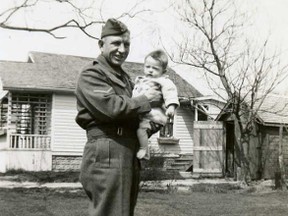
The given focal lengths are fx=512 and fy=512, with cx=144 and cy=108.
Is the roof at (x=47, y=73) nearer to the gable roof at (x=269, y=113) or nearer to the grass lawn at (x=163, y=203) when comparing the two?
the gable roof at (x=269, y=113)

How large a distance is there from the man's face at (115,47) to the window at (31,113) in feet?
53.9

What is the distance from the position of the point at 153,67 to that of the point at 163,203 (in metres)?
7.14

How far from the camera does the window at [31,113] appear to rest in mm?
19422

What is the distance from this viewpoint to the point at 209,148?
703 inches

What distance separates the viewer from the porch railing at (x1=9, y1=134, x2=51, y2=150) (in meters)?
18.9

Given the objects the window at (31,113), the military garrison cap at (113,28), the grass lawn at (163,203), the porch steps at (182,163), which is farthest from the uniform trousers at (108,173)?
the porch steps at (182,163)

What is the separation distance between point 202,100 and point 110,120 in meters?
16.8

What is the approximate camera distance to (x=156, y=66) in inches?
136

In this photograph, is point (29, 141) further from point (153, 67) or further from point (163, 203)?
point (153, 67)

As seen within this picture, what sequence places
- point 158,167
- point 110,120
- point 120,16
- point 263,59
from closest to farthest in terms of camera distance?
1. point 110,120
2. point 158,167
3. point 120,16
4. point 263,59

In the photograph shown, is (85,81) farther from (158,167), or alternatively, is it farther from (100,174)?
(158,167)

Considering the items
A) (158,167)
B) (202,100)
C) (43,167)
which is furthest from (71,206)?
(202,100)

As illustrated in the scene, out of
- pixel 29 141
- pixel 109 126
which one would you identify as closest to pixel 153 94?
pixel 109 126

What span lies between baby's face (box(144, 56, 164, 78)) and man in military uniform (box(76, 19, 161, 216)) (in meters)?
0.29
